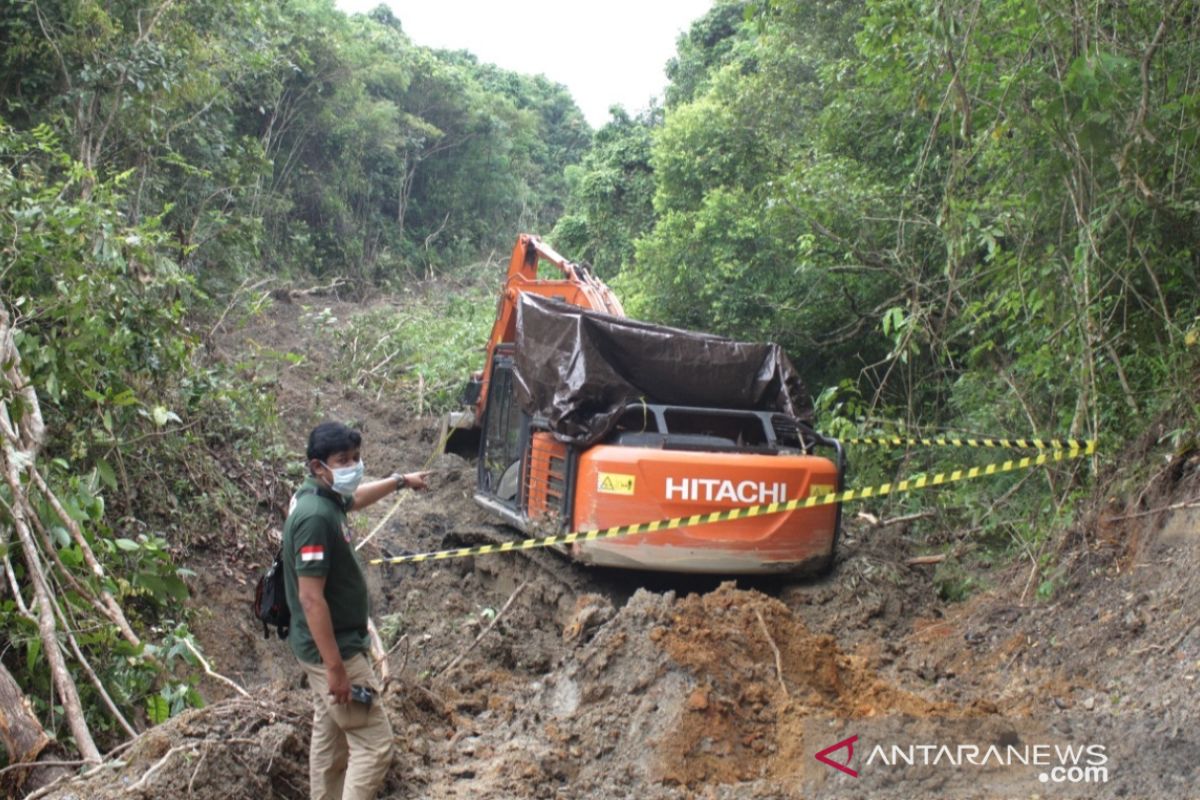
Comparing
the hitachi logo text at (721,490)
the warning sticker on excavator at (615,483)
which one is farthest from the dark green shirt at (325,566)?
the hitachi logo text at (721,490)

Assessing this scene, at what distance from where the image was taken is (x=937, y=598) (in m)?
7.95

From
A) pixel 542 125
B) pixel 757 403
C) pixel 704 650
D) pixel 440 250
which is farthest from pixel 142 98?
pixel 542 125

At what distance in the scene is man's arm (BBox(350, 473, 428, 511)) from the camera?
14.5 ft

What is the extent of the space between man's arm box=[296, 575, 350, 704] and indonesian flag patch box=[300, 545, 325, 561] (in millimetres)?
66

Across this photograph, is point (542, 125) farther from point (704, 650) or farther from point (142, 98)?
point (704, 650)

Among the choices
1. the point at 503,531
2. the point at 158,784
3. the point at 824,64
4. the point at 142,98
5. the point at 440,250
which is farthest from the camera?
the point at 440,250

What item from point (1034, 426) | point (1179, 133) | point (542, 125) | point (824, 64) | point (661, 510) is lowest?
point (661, 510)

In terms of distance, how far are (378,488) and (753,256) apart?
378 inches

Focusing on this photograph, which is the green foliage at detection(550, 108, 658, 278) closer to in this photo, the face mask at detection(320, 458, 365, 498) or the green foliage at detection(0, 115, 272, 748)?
the green foliage at detection(0, 115, 272, 748)

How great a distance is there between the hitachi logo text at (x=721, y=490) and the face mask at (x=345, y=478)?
133 inches

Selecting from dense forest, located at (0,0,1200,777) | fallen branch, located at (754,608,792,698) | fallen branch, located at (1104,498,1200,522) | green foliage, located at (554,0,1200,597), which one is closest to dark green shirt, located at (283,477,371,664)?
dense forest, located at (0,0,1200,777)

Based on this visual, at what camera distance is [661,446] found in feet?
24.8

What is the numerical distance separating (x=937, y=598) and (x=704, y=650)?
3259 millimetres

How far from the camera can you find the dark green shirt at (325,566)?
3.96m
